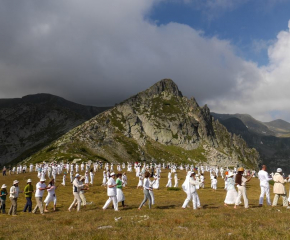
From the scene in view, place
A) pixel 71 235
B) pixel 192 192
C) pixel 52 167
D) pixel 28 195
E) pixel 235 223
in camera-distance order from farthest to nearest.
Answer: pixel 52 167 → pixel 28 195 → pixel 192 192 → pixel 235 223 → pixel 71 235

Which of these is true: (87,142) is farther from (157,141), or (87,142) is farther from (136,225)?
(136,225)

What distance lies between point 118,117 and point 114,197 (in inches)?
7157

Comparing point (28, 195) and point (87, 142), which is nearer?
point (28, 195)

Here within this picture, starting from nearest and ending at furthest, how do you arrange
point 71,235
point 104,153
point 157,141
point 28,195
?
point 71,235 < point 28,195 < point 104,153 < point 157,141

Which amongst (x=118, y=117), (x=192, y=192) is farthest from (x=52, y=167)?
(x=118, y=117)

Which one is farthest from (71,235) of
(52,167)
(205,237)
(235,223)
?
(52,167)

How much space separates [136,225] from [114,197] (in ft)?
18.7

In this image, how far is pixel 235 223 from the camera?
11.1m

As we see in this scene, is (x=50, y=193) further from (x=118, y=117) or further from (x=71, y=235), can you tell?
(x=118, y=117)

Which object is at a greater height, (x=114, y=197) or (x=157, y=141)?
(x=157, y=141)

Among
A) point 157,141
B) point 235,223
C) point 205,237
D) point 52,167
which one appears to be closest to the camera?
point 205,237

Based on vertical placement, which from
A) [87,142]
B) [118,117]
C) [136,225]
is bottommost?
[136,225]

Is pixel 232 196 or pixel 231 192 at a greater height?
pixel 231 192

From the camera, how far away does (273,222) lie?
1116 cm
